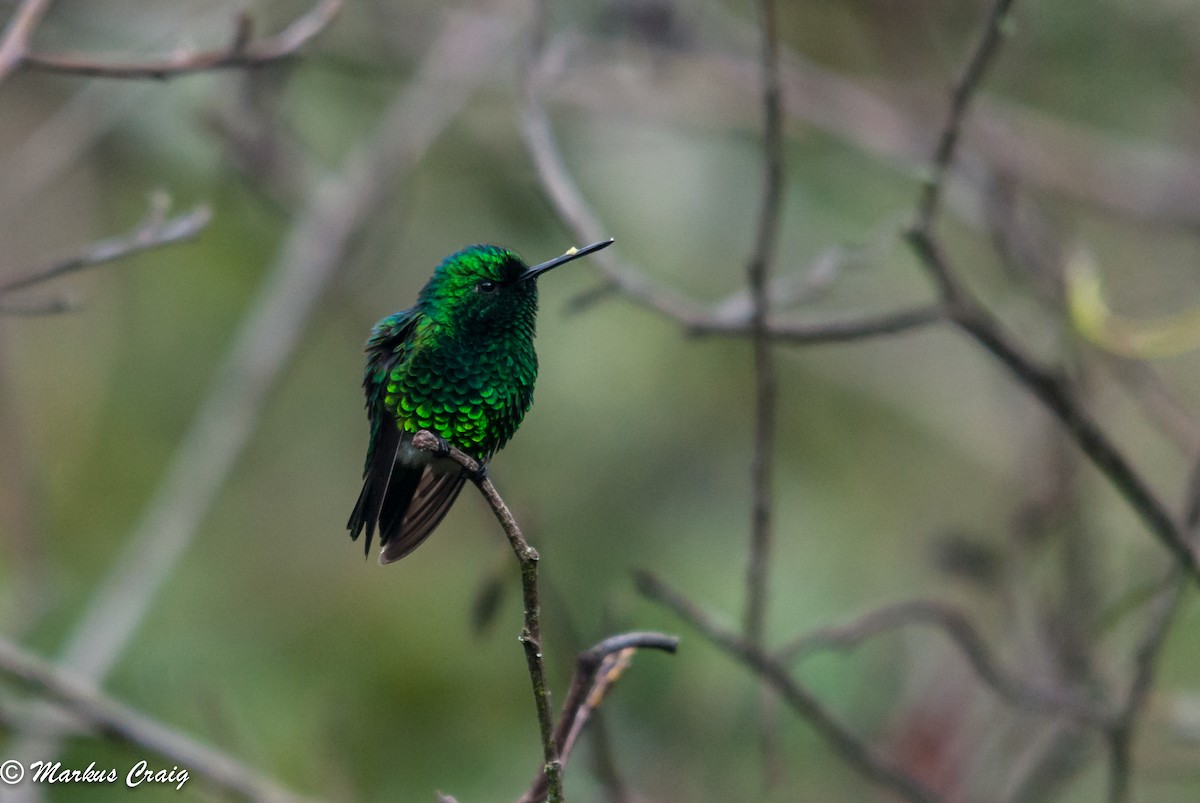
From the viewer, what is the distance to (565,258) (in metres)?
1.22

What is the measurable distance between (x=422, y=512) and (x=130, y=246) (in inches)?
36.4

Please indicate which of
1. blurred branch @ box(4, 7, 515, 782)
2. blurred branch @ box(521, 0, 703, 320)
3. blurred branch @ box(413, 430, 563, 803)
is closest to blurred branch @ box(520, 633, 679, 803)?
blurred branch @ box(413, 430, 563, 803)

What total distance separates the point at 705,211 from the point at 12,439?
9.91 ft

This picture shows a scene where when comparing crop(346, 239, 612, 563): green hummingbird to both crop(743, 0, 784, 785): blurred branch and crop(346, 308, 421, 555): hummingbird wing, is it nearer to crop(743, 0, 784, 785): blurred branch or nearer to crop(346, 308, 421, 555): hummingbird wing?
crop(346, 308, 421, 555): hummingbird wing

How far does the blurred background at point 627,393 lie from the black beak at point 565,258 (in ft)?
7.47

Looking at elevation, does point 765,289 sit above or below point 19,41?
above

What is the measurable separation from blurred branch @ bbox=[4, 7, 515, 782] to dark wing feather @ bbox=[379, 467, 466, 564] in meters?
2.33

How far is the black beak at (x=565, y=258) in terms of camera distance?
3.93 feet

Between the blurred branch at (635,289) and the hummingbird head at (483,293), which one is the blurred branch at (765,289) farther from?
the hummingbird head at (483,293)

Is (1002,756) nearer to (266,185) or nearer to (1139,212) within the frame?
(1139,212)

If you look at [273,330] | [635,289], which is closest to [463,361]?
[635,289]

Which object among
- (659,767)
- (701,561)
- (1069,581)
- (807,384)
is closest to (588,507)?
(701,561)

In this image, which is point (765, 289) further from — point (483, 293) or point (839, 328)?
point (483, 293)
